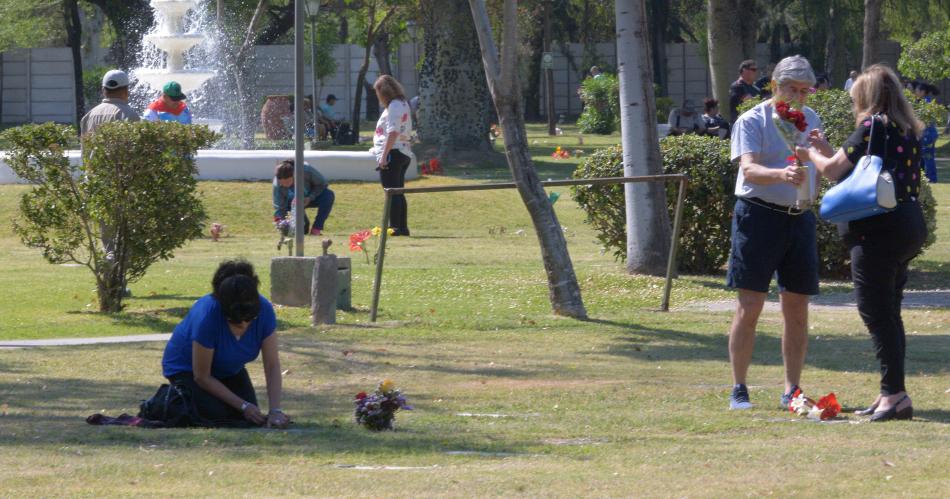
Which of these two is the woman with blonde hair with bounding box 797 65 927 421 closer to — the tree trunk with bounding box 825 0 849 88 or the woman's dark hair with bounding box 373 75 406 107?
the woman's dark hair with bounding box 373 75 406 107

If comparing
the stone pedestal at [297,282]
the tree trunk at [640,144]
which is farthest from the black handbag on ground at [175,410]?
the tree trunk at [640,144]

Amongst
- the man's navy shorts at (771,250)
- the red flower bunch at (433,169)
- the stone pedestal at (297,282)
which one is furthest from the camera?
the red flower bunch at (433,169)

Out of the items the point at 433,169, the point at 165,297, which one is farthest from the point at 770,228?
the point at 433,169

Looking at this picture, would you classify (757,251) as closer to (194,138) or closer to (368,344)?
(368,344)

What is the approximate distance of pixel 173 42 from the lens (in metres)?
29.6

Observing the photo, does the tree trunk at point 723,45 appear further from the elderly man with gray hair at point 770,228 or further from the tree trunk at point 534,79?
the tree trunk at point 534,79

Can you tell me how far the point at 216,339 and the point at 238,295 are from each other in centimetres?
31

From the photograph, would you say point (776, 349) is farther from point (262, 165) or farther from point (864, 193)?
point (262, 165)

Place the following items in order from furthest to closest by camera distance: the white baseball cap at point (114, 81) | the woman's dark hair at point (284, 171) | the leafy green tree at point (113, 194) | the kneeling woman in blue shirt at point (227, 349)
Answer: the woman's dark hair at point (284, 171) → the white baseball cap at point (114, 81) → the leafy green tree at point (113, 194) → the kneeling woman in blue shirt at point (227, 349)

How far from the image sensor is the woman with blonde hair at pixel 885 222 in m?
7.12

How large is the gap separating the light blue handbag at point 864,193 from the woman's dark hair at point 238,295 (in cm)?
278

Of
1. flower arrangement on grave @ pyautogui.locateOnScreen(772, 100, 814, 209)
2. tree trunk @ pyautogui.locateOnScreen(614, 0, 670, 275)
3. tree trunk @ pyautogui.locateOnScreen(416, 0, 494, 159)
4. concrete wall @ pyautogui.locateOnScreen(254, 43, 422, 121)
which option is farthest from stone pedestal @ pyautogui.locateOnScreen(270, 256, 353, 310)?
concrete wall @ pyautogui.locateOnScreen(254, 43, 422, 121)

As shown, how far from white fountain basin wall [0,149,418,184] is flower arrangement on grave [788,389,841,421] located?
46.4 ft

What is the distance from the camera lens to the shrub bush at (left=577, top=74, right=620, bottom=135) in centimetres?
4216
